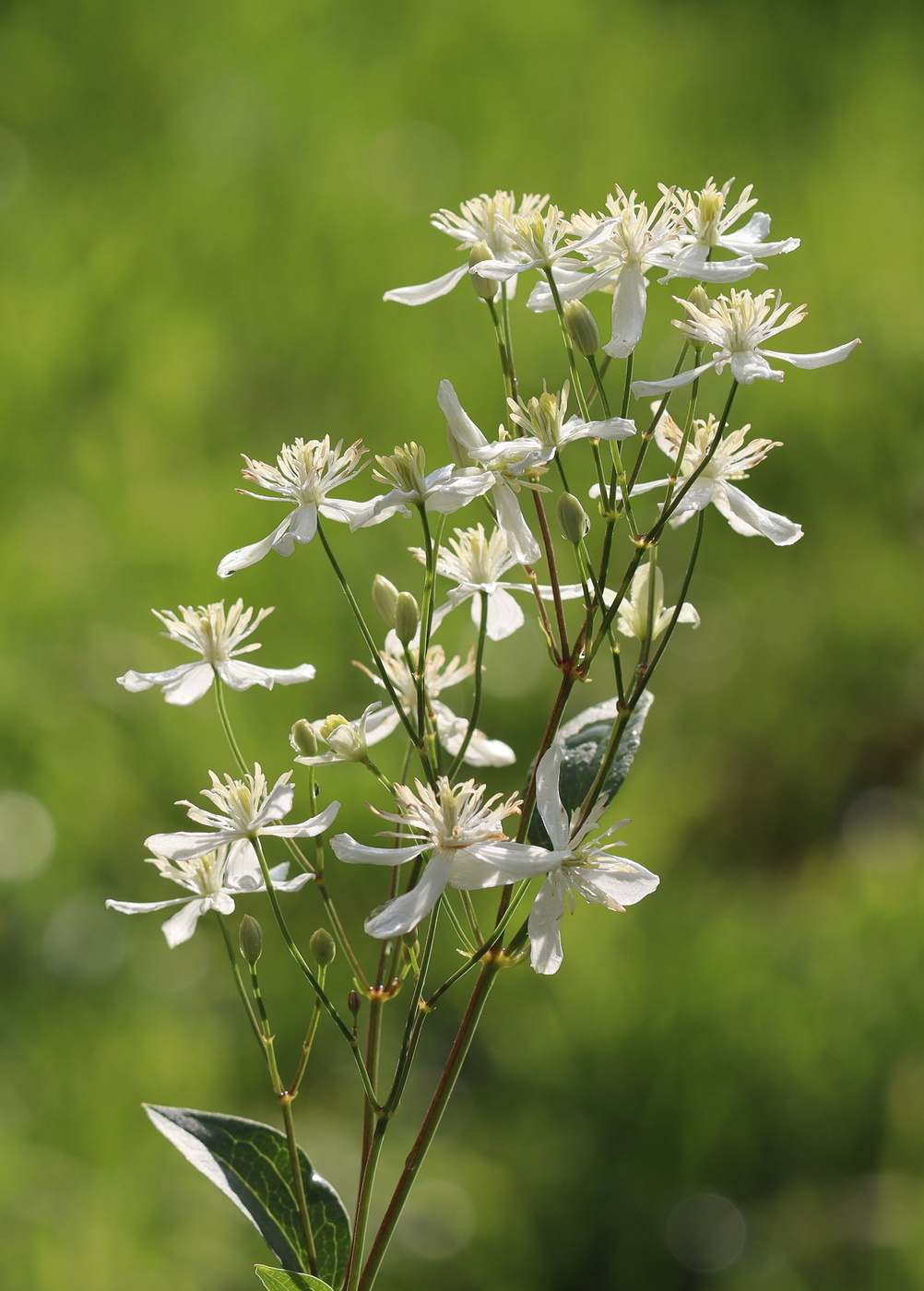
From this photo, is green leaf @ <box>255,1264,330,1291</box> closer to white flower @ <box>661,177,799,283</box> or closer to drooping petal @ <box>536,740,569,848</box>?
drooping petal @ <box>536,740,569,848</box>

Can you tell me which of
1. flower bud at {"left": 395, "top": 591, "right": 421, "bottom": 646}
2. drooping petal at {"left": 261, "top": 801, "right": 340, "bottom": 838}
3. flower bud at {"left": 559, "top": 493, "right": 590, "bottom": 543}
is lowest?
drooping petal at {"left": 261, "top": 801, "right": 340, "bottom": 838}

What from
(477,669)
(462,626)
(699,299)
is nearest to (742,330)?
(699,299)

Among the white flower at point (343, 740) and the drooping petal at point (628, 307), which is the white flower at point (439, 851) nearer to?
the white flower at point (343, 740)

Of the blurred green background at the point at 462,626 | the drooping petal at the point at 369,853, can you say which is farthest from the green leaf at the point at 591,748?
the blurred green background at the point at 462,626

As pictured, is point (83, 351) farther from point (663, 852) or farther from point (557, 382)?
point (663, 852)

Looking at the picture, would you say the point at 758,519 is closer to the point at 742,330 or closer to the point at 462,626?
the point at 742,330

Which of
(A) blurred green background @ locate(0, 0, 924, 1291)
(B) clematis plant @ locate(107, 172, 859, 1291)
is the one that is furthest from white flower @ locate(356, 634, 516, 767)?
(A) blurred green background @ locate(0, 0, 924, 1291)

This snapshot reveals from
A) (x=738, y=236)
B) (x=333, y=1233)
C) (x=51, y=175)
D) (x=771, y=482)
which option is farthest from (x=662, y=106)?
(x=333, y=1233)
